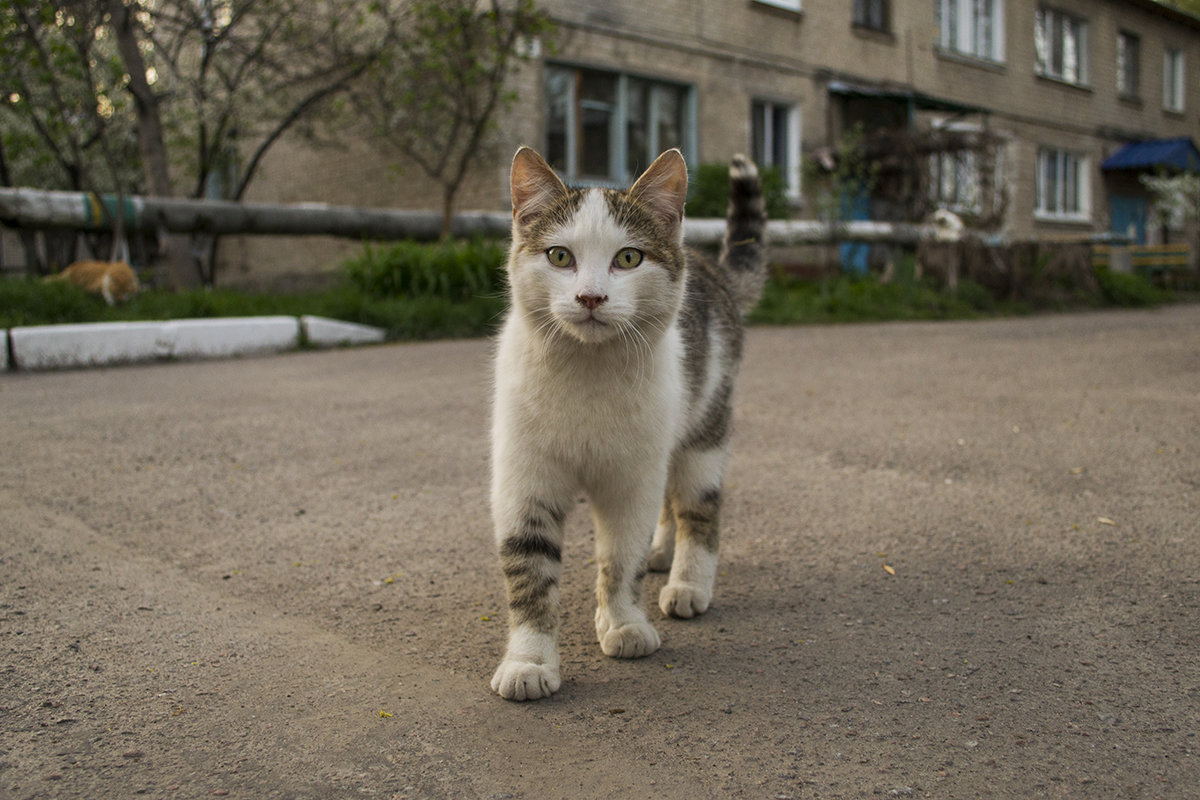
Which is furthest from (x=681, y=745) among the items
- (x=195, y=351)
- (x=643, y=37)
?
(x=643, y=37)

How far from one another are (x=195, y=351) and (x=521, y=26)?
6.46 metres

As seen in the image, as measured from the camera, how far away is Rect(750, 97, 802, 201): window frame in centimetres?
1645

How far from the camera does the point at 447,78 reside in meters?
12.1

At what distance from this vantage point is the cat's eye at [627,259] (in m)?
2.23

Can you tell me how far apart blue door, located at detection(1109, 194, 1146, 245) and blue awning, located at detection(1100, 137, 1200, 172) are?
2.98 ft

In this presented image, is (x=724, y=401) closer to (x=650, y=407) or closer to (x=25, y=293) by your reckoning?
(x=650, y=407)

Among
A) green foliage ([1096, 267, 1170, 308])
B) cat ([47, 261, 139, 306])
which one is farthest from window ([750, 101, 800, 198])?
cat ([47, 261, 139, 306])

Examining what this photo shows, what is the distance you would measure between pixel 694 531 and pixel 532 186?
43.1 inches

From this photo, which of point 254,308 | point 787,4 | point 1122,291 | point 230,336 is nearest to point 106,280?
point 254,308

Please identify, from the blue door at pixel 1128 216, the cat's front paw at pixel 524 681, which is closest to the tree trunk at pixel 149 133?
the cat's front paw at pixel 524 681

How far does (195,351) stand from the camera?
7.83 m

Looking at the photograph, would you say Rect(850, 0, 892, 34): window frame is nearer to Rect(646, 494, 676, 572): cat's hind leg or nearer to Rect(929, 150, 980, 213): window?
Rect(929, 150, 980, 213): window

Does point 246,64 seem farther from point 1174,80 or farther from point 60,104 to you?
point 1174,80

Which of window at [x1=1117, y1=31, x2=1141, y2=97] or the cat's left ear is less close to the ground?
window at [x1=1117, y1=31, x2=1141, y2=97]
